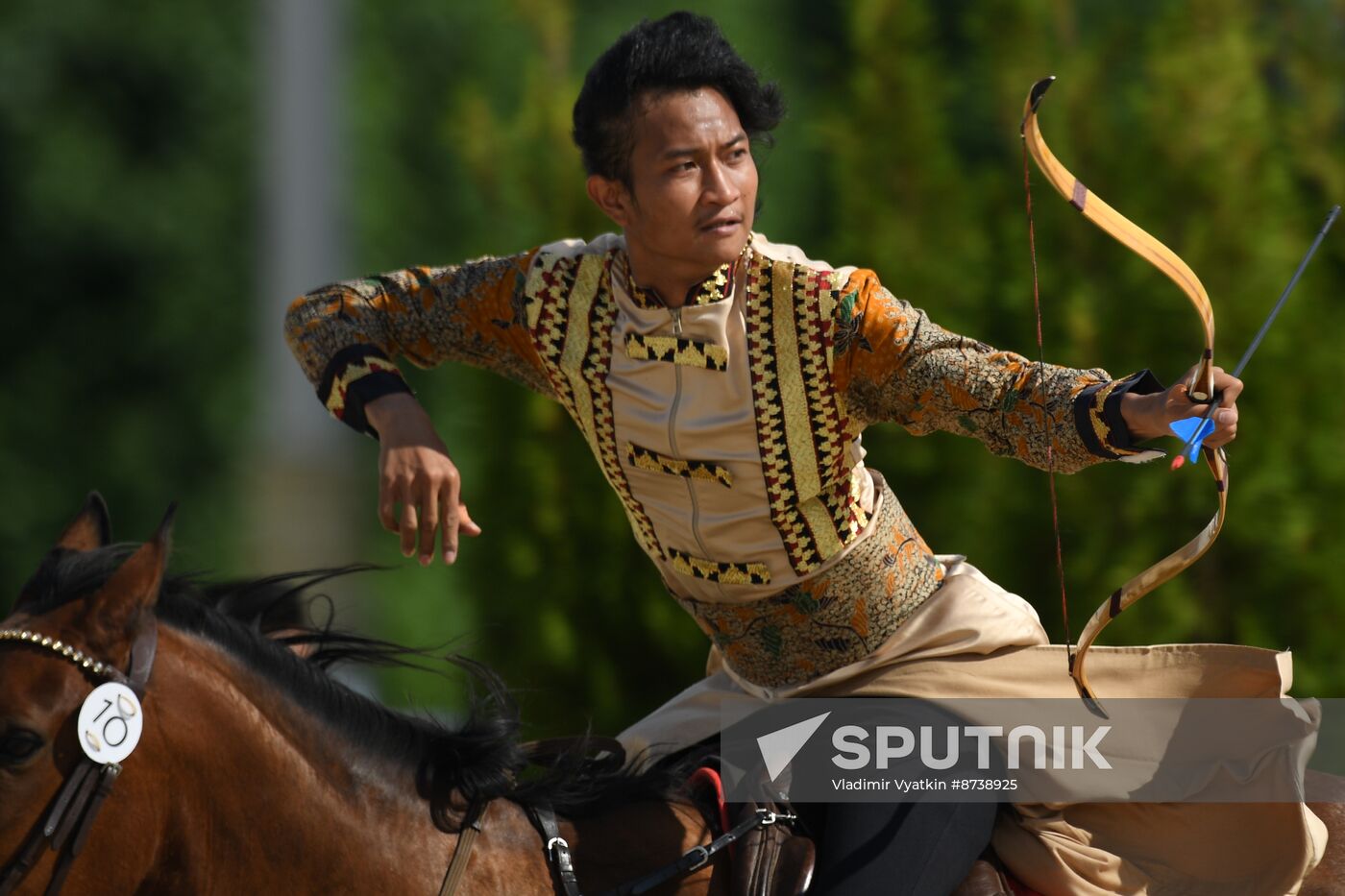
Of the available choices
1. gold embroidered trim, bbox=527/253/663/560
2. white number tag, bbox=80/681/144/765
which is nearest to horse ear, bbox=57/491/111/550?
white number tag, bbox=80/681/144/765

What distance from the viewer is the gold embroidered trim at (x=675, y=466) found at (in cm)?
277

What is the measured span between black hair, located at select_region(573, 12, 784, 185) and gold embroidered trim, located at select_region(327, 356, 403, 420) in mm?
504

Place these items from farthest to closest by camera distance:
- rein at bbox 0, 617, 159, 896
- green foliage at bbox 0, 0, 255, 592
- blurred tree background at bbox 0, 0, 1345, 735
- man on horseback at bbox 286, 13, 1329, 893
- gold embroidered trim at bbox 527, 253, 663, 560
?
green foliage at bbox 0, 0, 255, 592, blurred tree background at bbox 0, 0, 1345, 735, gold embroidered trim at bbox 527, 253, 663, 560, man on horseback at bbox 286, 13, 1329, 893, rein at bbox 0, 617, 159, 896

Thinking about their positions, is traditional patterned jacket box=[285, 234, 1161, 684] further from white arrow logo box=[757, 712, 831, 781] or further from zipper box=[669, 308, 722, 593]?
white arrow logo box=[757, 712, 831, 781]

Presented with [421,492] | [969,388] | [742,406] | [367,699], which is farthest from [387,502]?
[969,388]

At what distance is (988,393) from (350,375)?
1.10 meters

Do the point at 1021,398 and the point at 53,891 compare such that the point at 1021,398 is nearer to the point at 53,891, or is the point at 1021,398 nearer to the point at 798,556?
the point at 798,556

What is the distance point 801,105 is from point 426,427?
9060mm

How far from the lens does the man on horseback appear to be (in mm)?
2646

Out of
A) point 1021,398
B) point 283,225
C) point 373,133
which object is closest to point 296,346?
point 1021,398

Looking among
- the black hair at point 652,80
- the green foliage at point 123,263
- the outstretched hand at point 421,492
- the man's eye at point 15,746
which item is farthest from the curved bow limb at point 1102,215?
the green foliage at point 123,263

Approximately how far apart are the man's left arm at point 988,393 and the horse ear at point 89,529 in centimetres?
125

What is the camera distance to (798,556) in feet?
9.17

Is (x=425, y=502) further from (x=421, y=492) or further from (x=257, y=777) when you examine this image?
(x=257, y=777)
